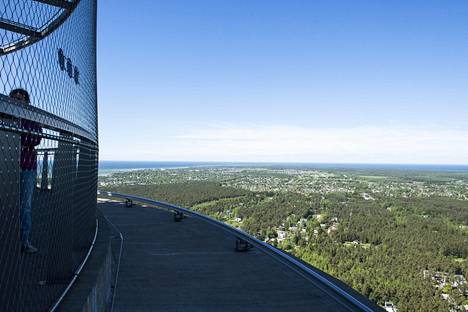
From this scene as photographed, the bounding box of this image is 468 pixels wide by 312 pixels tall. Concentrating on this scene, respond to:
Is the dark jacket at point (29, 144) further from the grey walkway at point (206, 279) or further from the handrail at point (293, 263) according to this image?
the handrail at point (293, 263)

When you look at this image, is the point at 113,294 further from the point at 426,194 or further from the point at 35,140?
the point at 426,194

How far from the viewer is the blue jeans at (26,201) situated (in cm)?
311

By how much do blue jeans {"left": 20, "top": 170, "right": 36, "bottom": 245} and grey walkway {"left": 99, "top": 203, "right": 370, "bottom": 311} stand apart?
4.89 feet

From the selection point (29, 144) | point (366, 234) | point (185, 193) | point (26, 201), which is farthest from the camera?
point (366, 234)

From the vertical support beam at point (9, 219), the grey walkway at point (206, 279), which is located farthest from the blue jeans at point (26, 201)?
the grey walkway at point (206, 279)

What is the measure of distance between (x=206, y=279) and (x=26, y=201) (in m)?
2.78

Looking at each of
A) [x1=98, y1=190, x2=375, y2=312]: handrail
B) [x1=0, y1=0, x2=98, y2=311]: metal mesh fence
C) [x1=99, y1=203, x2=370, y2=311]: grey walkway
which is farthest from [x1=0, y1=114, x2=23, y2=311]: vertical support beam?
[x1=98, y1=190, x2=375, y2=312]: handrail

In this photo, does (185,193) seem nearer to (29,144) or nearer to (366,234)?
(366,234)

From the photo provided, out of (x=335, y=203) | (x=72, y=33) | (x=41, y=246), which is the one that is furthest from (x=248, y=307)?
(x=335, y=203)

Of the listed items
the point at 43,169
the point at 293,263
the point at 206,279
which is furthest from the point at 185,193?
the point at 43,169

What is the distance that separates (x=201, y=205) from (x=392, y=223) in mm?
38032

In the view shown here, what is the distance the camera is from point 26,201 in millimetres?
3152

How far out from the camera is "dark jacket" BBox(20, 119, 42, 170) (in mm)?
2439

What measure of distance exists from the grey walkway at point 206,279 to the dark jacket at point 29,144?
1.98 meters
